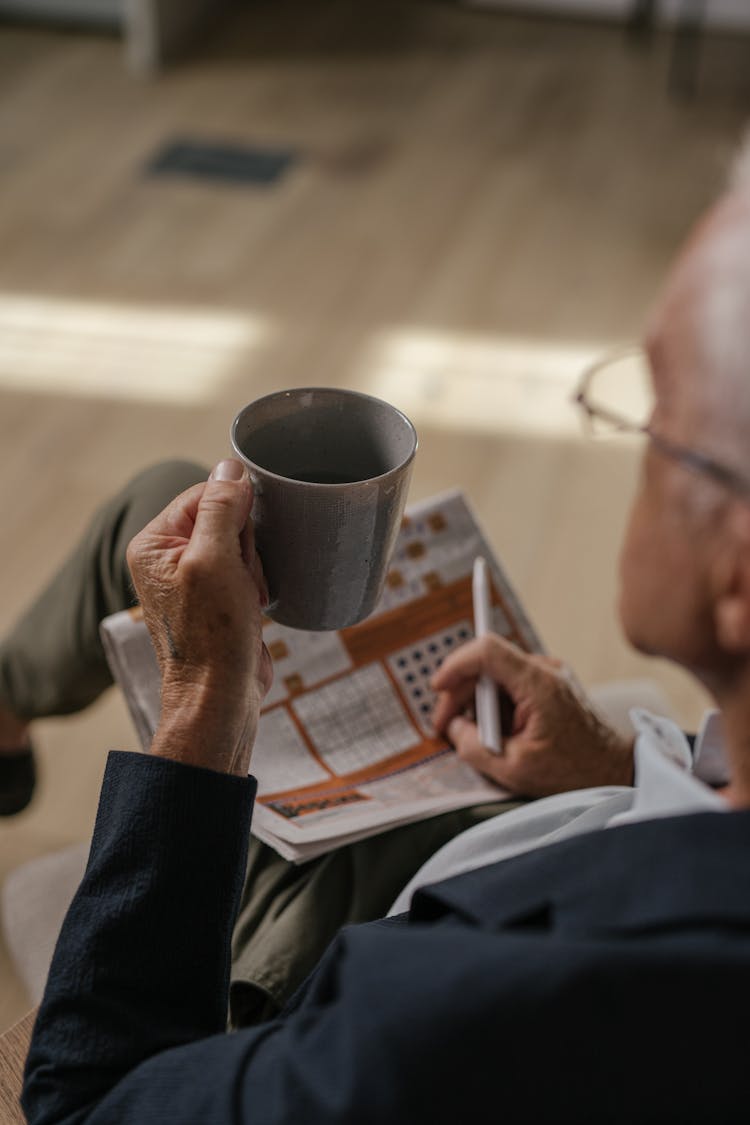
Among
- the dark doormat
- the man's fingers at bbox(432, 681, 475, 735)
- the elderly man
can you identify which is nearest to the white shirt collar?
the elderly man

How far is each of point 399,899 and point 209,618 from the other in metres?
0.29

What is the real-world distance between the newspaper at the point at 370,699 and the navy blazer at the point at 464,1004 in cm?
24

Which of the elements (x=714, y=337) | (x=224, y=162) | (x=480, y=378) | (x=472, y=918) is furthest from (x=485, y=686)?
(x=224, y=162)

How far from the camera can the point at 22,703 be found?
1384 millimetres

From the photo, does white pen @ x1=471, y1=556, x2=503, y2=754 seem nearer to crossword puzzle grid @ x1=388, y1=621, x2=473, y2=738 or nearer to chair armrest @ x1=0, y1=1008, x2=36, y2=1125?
crossword puzzle grid @ x1=388, y1=621, x2=473, y2=738

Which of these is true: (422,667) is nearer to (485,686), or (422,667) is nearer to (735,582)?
(485,686)

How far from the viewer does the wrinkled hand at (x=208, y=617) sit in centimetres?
77

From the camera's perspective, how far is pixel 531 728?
3.57ft

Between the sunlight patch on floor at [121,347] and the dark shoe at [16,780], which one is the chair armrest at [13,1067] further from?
the sunlight patch on floor at [121,347]

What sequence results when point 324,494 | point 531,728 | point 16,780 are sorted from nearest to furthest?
point 324,494 → point 531,728 → point 16,780

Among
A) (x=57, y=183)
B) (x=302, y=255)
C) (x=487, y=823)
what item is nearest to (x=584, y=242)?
(x=302, y=255)

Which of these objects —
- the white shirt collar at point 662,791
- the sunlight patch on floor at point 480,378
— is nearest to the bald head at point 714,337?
the white shirt collar at point 662,791

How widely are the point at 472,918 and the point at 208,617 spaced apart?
0.80 ft

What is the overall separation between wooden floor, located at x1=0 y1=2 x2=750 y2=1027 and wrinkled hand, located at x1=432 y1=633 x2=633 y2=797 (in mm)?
541
